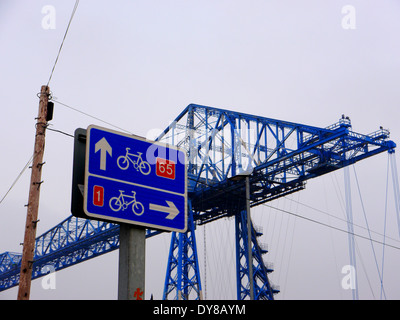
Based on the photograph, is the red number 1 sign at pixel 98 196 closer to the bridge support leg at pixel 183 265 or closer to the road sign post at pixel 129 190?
the road sign post at pixel 129 190

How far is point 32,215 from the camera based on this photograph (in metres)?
14.1

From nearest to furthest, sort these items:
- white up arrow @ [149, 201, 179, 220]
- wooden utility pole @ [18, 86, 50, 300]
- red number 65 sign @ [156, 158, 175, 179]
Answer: white up arrow @ [149, 201, 179, 220] → red number 65 sign @ [156, 158, 175, 179] → wooden utility pole @ [18, 86, 50, 300]

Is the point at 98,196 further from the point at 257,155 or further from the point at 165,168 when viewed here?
the point at 257,155

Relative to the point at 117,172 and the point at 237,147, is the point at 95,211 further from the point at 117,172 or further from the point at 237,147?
the point at 237,147

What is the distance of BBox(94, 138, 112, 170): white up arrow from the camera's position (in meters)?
10.1

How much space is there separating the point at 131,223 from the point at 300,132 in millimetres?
41490

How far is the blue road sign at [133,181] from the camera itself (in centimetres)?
984

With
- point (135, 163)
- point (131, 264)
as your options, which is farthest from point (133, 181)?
point (131, 264)

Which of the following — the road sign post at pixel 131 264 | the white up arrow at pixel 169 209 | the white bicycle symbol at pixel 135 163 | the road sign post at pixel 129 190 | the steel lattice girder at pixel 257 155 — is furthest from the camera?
the steel lattice girder at pixel 257 155

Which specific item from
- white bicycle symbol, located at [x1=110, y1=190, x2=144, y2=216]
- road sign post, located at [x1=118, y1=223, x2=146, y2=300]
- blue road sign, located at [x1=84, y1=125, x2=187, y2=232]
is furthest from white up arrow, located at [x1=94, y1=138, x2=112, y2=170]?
road sign post, located at [x1=118, y1=223, x2=146, y2=300]

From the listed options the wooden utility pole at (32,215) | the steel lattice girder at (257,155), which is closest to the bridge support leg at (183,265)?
the steel lattice girder at (257,155)

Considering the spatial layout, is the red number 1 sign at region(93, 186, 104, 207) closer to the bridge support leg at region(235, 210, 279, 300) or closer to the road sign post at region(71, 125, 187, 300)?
the road sign post at region(71, 125, 187, 300)

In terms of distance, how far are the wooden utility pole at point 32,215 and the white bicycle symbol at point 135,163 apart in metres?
4.53

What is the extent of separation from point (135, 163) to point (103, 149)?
0.57 m
